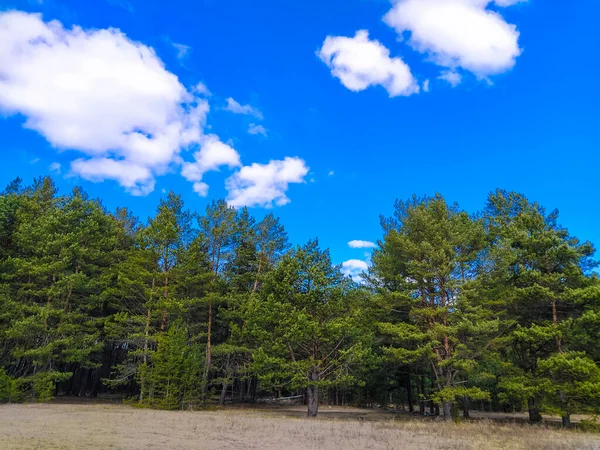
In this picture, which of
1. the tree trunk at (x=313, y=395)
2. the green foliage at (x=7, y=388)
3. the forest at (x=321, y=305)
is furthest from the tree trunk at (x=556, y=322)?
the green foliage at (x=7, y=388)

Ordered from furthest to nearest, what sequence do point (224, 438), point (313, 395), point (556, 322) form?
point (313, 395) → point (556, 322) → point (224, 438)

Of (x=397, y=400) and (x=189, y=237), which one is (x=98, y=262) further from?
(x=397, y=400)

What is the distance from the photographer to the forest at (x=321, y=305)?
20641mm

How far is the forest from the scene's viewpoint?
2064cm

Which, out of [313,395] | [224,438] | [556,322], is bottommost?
[313,395]

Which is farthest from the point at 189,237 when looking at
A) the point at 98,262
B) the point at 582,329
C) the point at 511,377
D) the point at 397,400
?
the point at 397,400

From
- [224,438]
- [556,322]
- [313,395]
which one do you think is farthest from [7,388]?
[556,322]

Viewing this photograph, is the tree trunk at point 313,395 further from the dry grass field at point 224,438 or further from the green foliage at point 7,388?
the green foliage at point 7,388

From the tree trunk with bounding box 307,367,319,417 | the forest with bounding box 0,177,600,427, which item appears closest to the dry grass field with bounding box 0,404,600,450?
the forest with bounding box 0,177,600,427

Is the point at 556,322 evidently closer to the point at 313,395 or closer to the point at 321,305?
the point at 321,305

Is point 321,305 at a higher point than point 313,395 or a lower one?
higher

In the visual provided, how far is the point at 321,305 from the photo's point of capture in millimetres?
24500

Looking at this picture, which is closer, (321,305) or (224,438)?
(224,438)

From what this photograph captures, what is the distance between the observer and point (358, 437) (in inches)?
546
